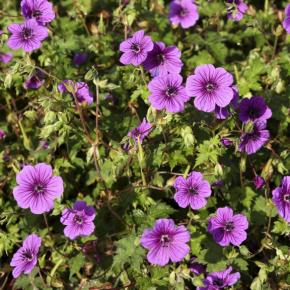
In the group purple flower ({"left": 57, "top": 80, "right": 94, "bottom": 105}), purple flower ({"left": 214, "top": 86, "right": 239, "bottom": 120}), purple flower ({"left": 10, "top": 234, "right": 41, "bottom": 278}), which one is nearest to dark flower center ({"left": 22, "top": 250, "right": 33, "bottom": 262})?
purple flower ({"left": 10, "top": 234, "right": 41, "bottom": 278})

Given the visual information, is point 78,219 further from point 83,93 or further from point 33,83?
point 33,83

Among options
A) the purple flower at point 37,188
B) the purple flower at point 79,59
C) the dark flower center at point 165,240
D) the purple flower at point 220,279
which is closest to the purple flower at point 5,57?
the purple flower at point 79,59

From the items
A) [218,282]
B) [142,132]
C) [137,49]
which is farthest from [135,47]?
[218,282]

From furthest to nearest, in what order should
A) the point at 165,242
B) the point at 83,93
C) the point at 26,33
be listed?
the point at 83,93, the point at 26,33, the point at 165,242

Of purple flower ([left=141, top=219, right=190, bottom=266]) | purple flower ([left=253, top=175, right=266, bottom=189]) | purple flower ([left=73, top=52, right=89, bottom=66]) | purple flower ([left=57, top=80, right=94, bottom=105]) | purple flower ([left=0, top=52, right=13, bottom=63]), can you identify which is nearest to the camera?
purple flower ([left=141, top=219, right=190, bottom=266])

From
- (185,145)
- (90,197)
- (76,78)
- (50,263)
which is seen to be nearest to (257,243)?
(185,145)

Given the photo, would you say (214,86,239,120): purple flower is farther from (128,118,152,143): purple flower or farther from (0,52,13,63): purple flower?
(0,52,13,63): purple flower

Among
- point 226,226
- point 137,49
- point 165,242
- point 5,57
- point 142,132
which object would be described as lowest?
point 165,242
